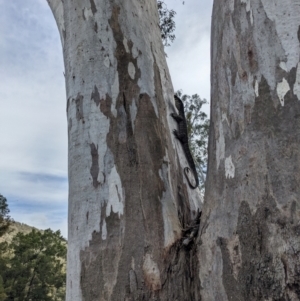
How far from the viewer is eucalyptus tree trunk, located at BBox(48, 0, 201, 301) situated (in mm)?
1005

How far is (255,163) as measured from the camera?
89cm

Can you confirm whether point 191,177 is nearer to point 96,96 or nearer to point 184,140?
point 184,140

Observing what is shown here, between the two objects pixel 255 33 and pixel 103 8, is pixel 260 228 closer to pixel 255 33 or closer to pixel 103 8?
pixel 255 33

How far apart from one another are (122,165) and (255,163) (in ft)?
1.42

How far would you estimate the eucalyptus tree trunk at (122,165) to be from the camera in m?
1.00

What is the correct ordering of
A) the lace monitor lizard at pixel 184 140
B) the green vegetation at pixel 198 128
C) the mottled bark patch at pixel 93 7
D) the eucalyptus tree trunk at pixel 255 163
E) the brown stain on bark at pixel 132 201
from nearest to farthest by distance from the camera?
the eucalyptus tree trunk at pixel 255 163 → the brown stain on bark at pixel 132 201 → the mottled bark patch at pixel 93 7 → the lace monitor lizard at pixel 184 140 → the green vegetation at pixel 198 128

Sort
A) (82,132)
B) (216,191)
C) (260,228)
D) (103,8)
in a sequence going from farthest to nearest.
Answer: (103,8) < (82,132) < (216,191) < (260,228)

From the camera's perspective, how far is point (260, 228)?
84 cm

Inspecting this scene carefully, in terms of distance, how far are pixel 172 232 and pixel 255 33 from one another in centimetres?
61


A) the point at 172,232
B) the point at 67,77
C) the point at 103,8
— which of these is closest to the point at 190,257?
the point at 172,232

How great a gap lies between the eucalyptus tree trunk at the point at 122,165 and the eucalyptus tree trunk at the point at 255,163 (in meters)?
0.13

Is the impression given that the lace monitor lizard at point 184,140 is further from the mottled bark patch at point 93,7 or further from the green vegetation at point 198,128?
the green vegetation at point 198,128

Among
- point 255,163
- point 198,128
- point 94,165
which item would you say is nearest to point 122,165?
point 94,165

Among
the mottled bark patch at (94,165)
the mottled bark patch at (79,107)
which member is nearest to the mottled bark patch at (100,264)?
the mottled bark patch at (94,165)
